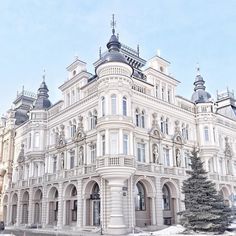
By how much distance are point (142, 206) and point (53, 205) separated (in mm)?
12182

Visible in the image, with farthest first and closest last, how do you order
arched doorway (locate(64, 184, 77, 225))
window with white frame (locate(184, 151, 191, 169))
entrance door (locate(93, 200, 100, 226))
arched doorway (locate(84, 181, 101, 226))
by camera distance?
window with white frame (locate(184, 151, 191, 169)), arched doorway (locate(64, 184, 77, 225)), arched doorway (locate(84, 181, 101, 226)), entrance door (locate(93, 200, 100, 226))

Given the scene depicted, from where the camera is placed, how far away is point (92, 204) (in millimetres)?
31547

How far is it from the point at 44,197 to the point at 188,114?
2058 centimetres

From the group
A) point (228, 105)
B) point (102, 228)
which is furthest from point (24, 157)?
point (228, 105)

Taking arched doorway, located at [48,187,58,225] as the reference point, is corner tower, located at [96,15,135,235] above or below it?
above

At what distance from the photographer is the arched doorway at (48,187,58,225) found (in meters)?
36.8

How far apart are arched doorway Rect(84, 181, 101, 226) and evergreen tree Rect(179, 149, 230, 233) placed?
1024 centimetres

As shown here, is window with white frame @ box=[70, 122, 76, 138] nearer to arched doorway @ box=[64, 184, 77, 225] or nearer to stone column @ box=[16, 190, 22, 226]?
arched doorway @ box=[64, 184, 77, 225]

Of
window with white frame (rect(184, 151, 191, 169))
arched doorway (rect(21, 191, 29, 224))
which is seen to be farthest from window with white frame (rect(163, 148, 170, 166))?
arched doorway (rect(21, 191, 29, 224))

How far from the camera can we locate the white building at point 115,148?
28328mm

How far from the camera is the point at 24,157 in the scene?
145 ft

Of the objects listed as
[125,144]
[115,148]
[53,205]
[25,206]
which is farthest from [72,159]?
[25,206]

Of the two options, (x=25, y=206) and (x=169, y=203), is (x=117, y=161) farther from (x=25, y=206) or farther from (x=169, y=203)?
(x=25, y=206)

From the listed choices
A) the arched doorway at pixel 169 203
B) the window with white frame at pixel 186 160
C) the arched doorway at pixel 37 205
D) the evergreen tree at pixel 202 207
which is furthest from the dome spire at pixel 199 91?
the arched doorway at pixel 37 205
